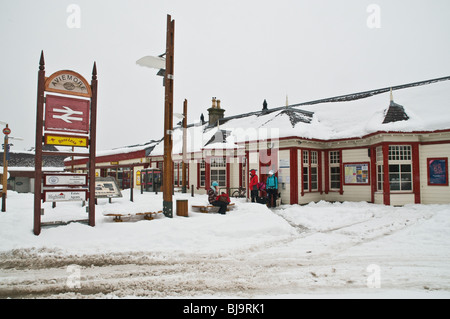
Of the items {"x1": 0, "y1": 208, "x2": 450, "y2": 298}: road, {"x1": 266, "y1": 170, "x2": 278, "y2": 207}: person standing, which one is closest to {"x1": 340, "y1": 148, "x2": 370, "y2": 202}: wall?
{"x1": 266, "y1": 170, "x2": 278, "y2": 207}: person standing

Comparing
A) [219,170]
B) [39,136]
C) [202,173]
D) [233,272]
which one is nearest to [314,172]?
[219,170]

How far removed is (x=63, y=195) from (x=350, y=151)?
43.3 feet

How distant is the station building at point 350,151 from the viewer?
13.4 metres

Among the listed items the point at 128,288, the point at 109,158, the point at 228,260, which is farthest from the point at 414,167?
the point at 109,158

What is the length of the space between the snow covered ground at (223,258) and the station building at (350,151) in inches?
181

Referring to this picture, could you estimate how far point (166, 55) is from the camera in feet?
32.9

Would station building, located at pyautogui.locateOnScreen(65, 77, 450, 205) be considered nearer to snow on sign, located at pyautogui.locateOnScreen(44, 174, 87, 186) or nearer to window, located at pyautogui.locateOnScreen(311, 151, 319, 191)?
window, located at pyautogui.locateOnScreen(311, 151, 319, 191)

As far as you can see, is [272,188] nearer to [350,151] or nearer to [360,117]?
[350,151]

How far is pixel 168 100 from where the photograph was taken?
396 inches

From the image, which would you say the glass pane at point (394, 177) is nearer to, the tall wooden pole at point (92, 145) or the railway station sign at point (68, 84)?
the tall wooden pole at point (92, 145)

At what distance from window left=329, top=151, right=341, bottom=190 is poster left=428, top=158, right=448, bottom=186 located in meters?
4.00

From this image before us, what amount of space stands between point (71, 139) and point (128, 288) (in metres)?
4.80

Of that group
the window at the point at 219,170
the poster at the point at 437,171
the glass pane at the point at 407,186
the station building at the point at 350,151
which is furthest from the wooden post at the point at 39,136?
the poster at the point at 437,171

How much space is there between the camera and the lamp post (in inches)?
375
